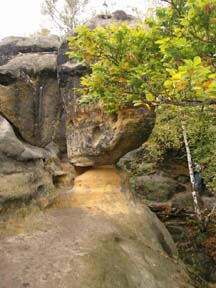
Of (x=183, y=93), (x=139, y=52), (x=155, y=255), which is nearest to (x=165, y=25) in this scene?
(x=139, y=52)

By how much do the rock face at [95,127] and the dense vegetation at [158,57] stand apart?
1.96 ft

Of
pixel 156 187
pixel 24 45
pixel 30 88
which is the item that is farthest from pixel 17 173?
pixel 156 187

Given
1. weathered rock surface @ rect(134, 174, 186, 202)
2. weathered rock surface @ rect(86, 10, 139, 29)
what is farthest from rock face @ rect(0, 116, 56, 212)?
weathered rock surface @ rect(134, 174, 186, 202)

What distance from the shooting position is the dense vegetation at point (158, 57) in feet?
11.2

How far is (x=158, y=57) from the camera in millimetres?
5344

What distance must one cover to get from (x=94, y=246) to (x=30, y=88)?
4.91m

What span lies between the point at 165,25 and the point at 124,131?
2.69m

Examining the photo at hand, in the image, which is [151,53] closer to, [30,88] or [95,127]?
[95,127]

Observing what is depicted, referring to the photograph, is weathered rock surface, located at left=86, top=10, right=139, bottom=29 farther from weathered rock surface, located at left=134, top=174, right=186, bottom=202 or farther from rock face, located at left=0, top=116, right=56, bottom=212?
weathered rock surface, located at left=134, top=174, right=186, bottom=202

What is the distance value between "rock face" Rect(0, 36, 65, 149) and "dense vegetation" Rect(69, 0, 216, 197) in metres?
2.12

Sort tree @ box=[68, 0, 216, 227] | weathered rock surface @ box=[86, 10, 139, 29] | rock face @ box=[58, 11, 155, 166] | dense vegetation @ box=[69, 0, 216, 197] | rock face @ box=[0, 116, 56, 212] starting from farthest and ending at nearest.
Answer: weathered rock surface @ box=[86, 10, 139, 29], rock face @ box=[58, 11, 155, 166], rock face @ box=[0, 116, 56, 212], tree @ box=[68, 0, 216, 227], dense vegetation @ box=[69, 0, 216, 197]

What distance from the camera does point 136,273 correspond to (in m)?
4.66

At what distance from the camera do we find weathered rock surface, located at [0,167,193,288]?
13.2 feet

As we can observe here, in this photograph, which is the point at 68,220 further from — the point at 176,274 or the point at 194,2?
the point at 194,2
